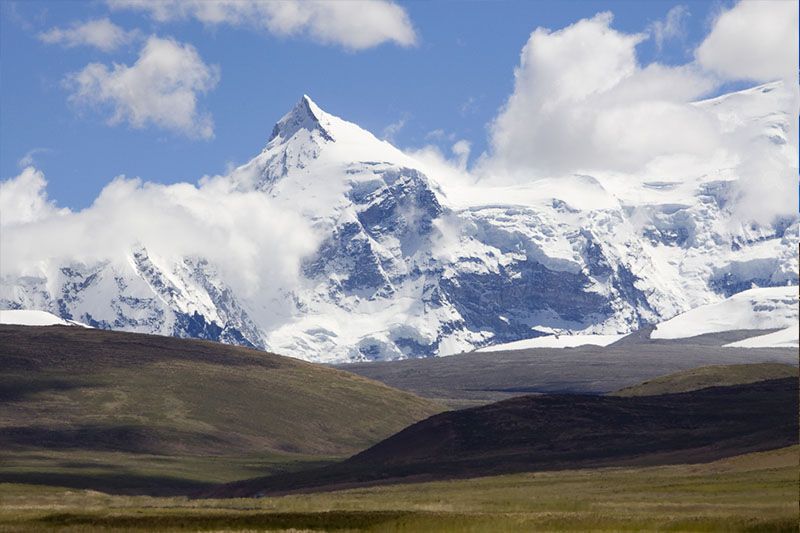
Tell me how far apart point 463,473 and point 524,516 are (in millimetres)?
91422

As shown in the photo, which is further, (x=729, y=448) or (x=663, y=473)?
(x=729, y=448)

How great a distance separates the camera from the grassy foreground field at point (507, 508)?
8962cm

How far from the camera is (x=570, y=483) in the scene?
463ft

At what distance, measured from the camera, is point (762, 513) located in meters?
91.6

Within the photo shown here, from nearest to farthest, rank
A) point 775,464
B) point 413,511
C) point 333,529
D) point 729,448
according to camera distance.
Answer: point 333,529 < point 413,511 < point 775,464 < point 729,448

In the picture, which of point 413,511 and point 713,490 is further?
point 713,490

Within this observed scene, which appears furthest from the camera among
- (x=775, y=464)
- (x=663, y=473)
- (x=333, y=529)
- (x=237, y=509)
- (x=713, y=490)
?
(x=663, y=473)

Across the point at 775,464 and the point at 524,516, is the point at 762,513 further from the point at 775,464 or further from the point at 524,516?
the point at 775,464

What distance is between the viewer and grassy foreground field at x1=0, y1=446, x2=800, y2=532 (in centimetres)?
8962

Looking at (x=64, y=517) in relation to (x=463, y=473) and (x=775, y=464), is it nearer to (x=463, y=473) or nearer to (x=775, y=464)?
(x=775, y=464)

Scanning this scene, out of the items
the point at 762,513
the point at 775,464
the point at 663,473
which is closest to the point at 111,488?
the point at 663,473

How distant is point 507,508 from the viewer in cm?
10644

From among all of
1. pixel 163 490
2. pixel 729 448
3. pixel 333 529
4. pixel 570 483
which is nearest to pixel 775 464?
pixel 570 483

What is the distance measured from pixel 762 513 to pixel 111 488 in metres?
121
